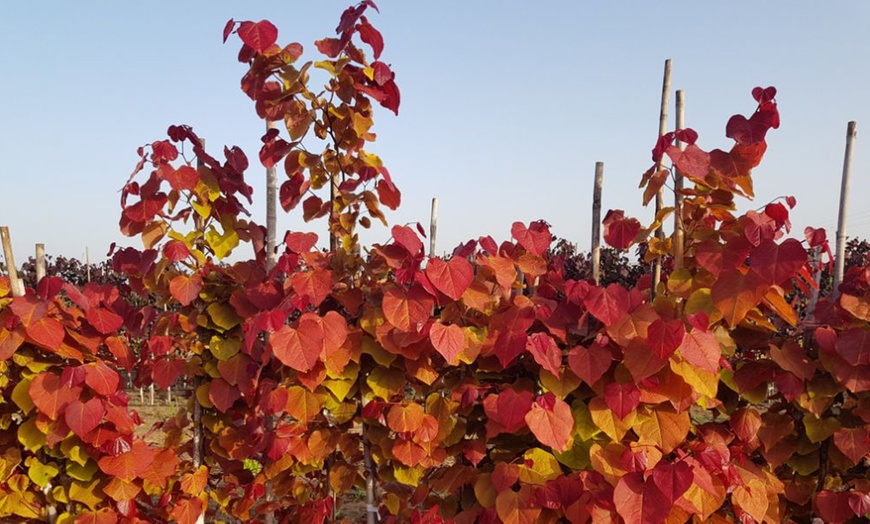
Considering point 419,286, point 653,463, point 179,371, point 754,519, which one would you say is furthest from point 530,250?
point 179,371

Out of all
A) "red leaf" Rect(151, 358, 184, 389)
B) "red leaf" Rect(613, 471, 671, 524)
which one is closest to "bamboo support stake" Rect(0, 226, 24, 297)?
"red leaf" Rect(151, 358, 184, 389)

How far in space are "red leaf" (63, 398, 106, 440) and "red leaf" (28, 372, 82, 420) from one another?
23 mm

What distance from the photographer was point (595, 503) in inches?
72.6

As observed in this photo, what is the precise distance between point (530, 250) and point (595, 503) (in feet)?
2.52

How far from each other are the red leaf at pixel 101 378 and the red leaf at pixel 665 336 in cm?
169

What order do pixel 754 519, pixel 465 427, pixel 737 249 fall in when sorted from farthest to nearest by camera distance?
1. pixel 465 427
2. pixel 754 519
3. pixel 737 249

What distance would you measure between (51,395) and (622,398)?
1796 millimetres

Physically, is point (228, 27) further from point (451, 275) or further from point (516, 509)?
point (516, 509)

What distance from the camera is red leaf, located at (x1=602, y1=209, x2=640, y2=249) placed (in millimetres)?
2033

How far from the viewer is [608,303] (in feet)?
5.82

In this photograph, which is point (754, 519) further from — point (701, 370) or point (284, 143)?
point (284, 143)

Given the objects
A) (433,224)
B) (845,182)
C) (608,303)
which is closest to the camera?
(608,303)

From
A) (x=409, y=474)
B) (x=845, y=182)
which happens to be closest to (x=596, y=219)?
(x=409, y=474)

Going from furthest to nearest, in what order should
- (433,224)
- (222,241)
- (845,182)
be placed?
(433,224) → (845,182) → (222,241)
